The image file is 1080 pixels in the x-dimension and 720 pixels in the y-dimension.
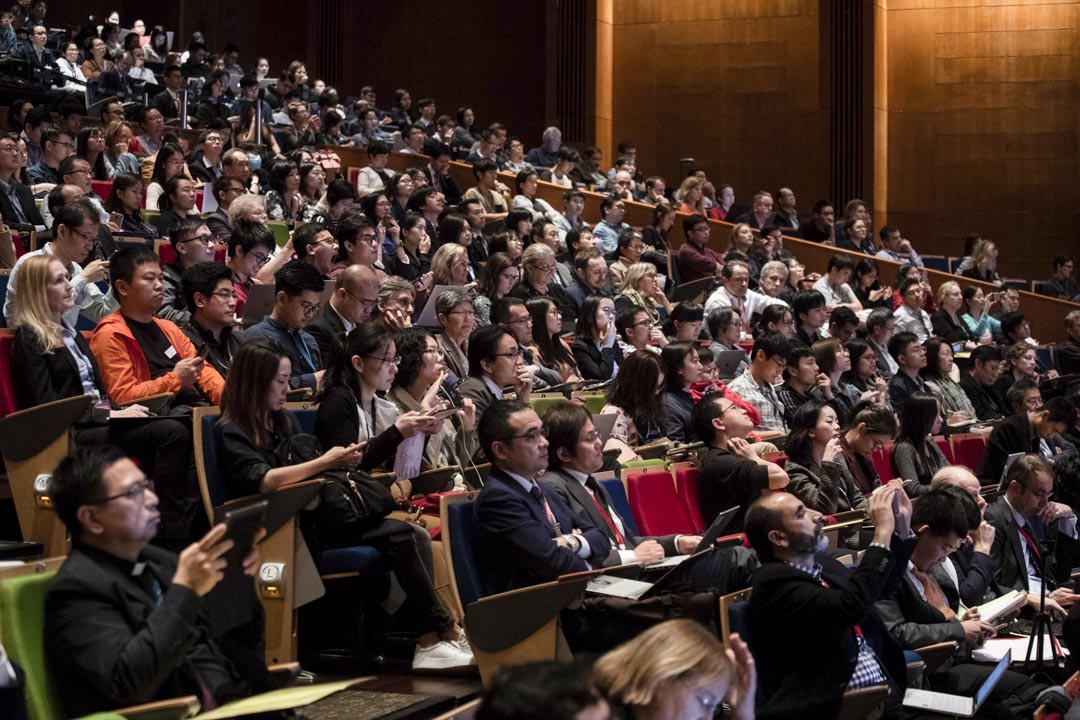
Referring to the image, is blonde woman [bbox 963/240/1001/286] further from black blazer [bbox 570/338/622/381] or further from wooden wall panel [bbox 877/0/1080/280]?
black blazer [bbox 570/338/622/381]

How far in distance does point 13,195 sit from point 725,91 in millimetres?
6935

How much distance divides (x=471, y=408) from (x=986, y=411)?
3386mm

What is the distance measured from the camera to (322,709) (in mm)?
2463

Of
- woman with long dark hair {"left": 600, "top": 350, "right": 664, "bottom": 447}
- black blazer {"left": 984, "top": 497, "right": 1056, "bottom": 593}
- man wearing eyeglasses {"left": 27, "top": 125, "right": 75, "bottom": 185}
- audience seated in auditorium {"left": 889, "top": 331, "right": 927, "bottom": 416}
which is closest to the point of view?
black blazer {"left": 984, "top": 497, "right": 1056, "bottom": 593}

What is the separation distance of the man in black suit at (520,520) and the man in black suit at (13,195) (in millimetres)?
3117

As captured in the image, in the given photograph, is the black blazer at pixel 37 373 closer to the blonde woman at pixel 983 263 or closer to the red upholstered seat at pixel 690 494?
the red upholstered seat at pixel 690 494

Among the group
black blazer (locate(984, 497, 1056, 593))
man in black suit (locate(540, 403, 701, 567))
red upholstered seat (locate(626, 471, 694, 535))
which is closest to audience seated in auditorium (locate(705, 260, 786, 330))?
black blazer (locate(984, 497, 1056, 593))

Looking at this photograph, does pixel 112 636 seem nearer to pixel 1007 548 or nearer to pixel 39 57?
pixel 1007 548

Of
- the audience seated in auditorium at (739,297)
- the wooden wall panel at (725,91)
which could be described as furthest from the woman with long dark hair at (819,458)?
the wooden wall panel at (725,91)

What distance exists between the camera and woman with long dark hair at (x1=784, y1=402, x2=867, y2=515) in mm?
3750

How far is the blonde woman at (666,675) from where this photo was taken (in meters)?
1.63

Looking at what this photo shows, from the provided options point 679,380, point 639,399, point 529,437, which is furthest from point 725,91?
point 529,437

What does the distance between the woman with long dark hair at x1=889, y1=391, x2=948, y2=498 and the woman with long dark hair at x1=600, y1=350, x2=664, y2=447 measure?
2.92 feet

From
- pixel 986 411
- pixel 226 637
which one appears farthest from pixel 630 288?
pixel 226 637
